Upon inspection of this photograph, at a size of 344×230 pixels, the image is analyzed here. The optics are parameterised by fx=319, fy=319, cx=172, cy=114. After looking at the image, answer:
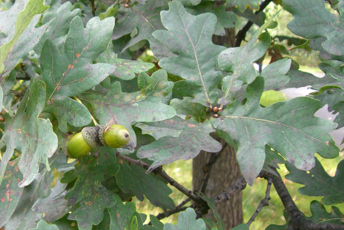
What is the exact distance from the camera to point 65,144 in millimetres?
756

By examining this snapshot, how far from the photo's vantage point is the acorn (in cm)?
67

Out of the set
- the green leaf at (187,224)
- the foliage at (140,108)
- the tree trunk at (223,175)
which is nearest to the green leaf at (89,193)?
the foliage at (140,108)

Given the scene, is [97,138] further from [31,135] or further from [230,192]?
[230,192]

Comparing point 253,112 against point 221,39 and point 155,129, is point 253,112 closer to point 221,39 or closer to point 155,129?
point 155,129

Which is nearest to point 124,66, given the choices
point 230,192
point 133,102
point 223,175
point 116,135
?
point 133,102

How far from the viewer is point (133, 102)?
29.5 inches

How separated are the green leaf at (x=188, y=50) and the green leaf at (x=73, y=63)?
0.19 meters

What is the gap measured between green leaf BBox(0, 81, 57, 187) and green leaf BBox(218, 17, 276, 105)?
0.44m

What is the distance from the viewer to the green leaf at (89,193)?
82 centimetres

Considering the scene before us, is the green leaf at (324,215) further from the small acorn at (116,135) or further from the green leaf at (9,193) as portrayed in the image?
the green leaf at (9,193)

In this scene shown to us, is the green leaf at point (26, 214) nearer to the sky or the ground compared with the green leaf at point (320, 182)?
nearer to the sky

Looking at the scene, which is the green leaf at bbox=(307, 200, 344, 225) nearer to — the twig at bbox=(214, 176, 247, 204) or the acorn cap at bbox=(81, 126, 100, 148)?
the twig at bbox=(214, 176, 247, 204)

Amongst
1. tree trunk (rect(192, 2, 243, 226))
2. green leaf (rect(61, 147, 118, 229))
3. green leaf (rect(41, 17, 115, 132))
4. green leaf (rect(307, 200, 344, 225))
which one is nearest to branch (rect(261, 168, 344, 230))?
green leaf (rect(307, 200, 344, 225))

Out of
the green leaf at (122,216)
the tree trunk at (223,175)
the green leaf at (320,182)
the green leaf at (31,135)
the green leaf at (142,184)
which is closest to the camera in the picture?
the green leaf at (31,135)
